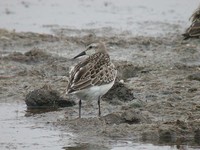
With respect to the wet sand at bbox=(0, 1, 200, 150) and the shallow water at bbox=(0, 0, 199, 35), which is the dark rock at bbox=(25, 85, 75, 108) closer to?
the wet sand at bbox=(0, 1, 200, 150)

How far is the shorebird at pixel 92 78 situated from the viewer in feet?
35.3

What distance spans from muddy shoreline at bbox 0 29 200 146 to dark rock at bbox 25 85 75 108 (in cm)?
15

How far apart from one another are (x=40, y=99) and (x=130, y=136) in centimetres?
237

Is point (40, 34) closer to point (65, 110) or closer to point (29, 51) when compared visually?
point (29, 51)

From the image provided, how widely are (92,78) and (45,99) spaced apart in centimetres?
126

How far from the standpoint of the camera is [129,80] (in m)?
13.5

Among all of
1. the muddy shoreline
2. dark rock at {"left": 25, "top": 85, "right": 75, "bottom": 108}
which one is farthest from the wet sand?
dark rock at {"left": 25, "top": 85, "right": 75, "bottom": 108}

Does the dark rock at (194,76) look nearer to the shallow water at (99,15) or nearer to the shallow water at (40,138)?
the shallow water at (40,138)

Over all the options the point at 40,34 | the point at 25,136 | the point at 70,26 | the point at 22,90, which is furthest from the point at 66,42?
the point at 25,136

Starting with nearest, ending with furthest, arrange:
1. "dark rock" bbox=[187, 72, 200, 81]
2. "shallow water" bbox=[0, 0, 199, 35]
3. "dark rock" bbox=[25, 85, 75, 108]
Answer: "dark rock" bbox=[25, 85, 75, 108]
"dark rock" bbox=[187, 72, 200, 81]
"shallow water" bbox=[0, 0, 199, 35]

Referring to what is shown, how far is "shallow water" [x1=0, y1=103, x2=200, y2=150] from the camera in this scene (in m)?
9.64

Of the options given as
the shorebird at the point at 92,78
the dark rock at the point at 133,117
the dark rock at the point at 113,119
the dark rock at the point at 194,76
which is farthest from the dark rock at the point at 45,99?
the dark rock at the point at 194,76

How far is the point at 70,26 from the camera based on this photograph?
1886 centimetres

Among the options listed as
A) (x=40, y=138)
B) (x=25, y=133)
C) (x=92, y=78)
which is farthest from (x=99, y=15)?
(x=40, y=138)
